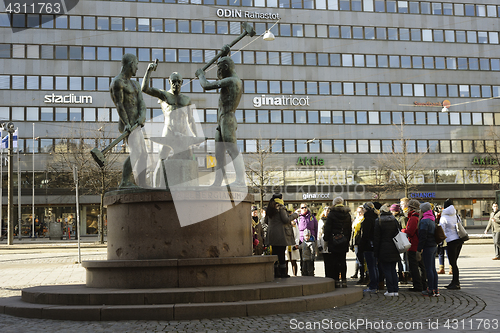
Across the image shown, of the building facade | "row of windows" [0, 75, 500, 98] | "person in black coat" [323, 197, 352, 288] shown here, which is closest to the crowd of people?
"person in black coat" [323, 197, 352, 288]

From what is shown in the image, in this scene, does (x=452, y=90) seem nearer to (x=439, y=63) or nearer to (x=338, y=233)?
(x=439, y=63)

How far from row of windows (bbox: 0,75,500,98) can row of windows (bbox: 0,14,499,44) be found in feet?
14.9

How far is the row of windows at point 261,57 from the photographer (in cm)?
4719

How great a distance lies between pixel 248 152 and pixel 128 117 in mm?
38880

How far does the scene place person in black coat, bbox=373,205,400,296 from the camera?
30.9ft

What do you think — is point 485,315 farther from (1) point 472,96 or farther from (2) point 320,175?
(1) point 472,96

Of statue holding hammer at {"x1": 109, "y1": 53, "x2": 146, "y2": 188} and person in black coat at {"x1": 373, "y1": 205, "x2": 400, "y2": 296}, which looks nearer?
person in black coat at {"x1": 373, "y1": 205, "x2": 400, "y2": 296}

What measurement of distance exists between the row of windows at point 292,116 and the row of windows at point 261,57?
4.54 metres

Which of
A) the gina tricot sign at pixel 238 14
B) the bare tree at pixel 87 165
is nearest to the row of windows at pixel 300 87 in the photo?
the bare tree at pixel 87 165

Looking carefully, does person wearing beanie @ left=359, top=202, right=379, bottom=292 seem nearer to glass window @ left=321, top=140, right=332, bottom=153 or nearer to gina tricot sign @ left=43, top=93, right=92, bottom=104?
gina tricot sign @ left=43, top=93, right=92, bottom=104

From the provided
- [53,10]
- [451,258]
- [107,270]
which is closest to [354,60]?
[53,10]

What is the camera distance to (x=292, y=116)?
5053 centimetres

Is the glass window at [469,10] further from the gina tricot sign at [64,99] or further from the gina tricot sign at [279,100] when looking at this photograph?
the gina tricot sign at [64,99]

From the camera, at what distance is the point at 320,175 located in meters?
51.3
